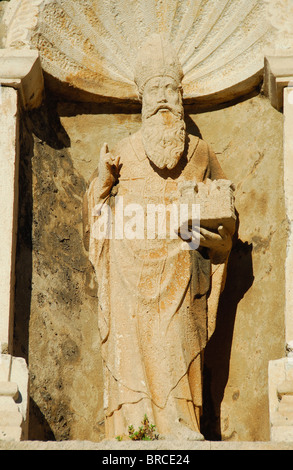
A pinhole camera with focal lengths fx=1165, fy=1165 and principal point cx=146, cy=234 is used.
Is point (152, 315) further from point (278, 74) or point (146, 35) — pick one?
point (146, 35)

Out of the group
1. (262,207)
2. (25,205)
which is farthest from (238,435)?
(25,205)

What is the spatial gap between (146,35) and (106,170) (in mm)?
1433

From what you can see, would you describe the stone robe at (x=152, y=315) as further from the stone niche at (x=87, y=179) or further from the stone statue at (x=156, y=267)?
the stone niche at (x=87, y=179)

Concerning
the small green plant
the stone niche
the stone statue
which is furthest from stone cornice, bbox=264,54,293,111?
the small green plant

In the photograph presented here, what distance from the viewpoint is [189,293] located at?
6703mm

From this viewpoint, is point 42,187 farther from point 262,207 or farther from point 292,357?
point 292,357

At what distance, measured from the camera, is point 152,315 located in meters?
6.61

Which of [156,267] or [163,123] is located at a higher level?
[163,123]

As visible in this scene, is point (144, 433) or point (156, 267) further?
point (156, 267)

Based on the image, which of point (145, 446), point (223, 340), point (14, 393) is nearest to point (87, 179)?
point (223, 340)

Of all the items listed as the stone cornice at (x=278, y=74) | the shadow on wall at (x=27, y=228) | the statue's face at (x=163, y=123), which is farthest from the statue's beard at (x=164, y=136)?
the shadow on wall at (x=27, y=228)

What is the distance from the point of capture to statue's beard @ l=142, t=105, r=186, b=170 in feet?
23.0

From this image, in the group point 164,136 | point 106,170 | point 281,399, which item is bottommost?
point 281,399

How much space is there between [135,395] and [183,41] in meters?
2.67
